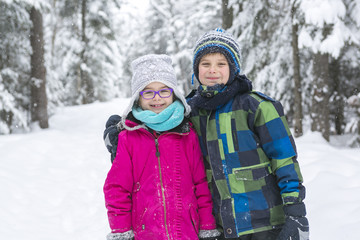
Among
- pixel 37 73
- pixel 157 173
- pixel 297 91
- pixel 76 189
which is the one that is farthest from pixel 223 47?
pixel 37 73

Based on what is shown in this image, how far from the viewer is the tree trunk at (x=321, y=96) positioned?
308 inches

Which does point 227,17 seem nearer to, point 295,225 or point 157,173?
point 157,173

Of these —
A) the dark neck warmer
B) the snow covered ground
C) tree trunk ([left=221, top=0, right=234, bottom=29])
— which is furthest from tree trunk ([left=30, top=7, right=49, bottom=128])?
the dark neck warmer

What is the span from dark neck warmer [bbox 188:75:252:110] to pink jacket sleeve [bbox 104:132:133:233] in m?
0.76

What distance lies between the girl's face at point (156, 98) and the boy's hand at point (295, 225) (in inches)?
50.6

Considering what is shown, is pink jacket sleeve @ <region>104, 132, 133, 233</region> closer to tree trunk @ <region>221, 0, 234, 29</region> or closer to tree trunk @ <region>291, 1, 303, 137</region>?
tree trunk @ <region>291, 1, 303, 137</region>

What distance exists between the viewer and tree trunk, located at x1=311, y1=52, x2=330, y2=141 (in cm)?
782

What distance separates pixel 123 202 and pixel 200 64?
1.36 meters

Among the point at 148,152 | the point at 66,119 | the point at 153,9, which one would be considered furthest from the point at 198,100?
the point at 153,9

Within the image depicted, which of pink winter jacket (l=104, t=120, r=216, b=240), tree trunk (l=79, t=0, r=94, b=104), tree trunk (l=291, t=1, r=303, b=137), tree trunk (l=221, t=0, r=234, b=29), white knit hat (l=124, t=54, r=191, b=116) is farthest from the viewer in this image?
tree trunk (l=79, t=0, r=94, b=104)

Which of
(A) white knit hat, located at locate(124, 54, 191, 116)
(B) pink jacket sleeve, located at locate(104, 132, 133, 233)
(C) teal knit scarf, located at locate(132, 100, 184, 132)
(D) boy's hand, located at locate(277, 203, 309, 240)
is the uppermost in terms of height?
(A) white knit hat, located at locate(124, 54, 191, 116)

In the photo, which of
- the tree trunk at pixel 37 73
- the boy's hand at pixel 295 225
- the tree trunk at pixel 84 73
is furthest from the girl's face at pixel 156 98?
the tree trunk at pixel 84 73

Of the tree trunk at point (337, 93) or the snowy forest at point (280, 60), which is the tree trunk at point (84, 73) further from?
the tree trunk at point (337, 93)

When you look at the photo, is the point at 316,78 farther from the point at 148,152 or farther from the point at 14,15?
the point at 14,15
